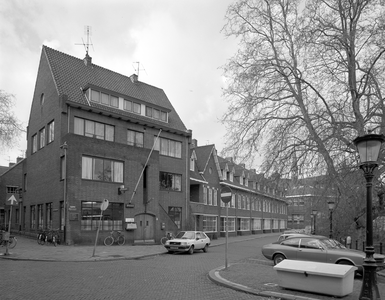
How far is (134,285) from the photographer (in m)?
10.7

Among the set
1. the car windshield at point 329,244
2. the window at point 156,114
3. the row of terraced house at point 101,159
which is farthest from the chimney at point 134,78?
the car windshield at point 329,244

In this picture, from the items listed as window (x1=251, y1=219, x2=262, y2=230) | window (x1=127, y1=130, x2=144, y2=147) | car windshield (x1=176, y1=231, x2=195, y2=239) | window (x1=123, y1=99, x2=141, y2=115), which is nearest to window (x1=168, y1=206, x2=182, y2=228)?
window (x1=127, y1=130, x2=144, y2=147)

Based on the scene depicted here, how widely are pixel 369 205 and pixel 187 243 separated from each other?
14.4 m

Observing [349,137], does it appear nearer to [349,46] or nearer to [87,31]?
[349,46]

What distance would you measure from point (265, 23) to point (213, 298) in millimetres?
14227

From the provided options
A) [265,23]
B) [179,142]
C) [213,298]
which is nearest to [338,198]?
[265,23]

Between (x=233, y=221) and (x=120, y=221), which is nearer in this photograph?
(x=120, y=221)

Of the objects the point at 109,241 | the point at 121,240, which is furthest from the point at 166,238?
the point at 109,241

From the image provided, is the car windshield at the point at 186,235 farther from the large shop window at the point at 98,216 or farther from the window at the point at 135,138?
the window at the point at 135,138

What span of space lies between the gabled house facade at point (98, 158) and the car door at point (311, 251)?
1274 centimetres

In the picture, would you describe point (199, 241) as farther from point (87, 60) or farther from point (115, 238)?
point (87, 60)

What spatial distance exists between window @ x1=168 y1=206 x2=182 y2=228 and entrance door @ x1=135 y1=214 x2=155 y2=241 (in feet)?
12.2

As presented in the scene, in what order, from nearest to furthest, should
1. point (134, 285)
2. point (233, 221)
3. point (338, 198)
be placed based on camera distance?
point (134, 285)
point (338, 198)
point (233, 221)

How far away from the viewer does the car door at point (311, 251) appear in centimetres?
1442
